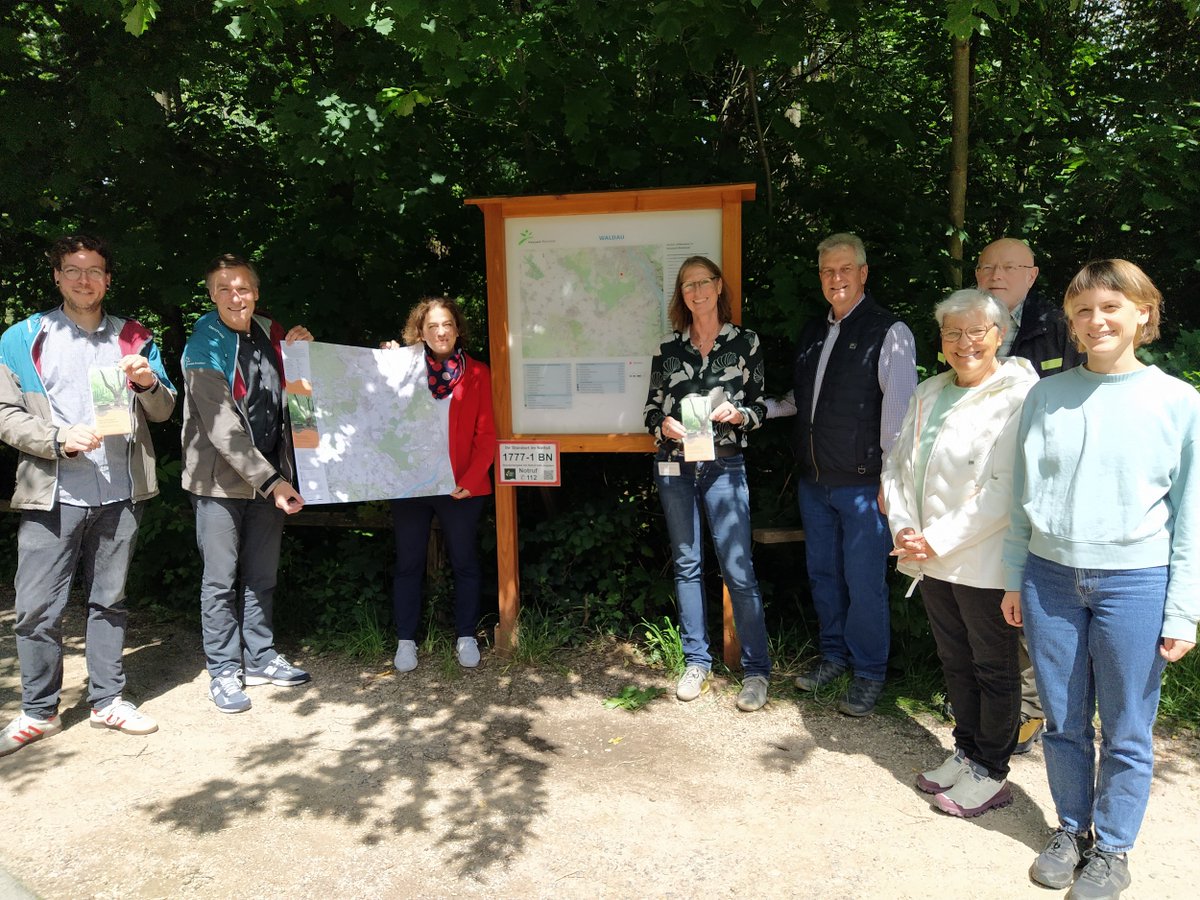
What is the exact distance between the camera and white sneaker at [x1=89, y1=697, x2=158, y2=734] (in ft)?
14.1

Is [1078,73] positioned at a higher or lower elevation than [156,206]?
higher

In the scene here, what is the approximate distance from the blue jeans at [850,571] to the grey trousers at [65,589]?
3.28m

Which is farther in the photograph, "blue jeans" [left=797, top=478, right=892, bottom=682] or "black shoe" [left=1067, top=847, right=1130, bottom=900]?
"blue jeans" [left=797, top=478, right=892, bottom=682]

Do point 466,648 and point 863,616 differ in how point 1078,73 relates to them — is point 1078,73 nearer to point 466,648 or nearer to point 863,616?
point 863,616

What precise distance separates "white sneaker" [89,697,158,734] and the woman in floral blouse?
2556 mm

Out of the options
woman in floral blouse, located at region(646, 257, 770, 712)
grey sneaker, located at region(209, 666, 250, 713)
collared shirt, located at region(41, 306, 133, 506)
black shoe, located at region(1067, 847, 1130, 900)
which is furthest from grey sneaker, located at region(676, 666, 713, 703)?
collared shirt, located at region(41, 306, 133, 506)

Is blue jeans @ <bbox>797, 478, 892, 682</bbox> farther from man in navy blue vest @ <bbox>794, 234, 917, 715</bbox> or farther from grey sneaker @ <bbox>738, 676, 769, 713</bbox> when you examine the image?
grey sneaker @ <bbox>738, 676, 769, 713</bbox>

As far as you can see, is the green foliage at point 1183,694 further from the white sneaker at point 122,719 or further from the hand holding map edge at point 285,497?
the white sneaker at point 122,719

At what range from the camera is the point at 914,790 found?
370 centimetres

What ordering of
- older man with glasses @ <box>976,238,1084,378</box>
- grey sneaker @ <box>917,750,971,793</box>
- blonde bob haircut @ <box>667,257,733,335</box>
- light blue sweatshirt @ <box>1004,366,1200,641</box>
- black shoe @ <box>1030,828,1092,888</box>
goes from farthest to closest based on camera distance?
blonde bob haircut @ <box>667,257,733,335</box> → older man with glasses @ <box>976,238,1084,378</box> → grey sneaker @ <box>917,750,971,793</box> → black shoe @ <box>1030,828,1092,888</box> → light blue sweatshirt @ <box>1004,366,1200,641</box>

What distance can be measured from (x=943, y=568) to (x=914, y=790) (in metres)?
0.99

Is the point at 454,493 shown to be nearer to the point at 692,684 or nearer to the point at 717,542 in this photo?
the point at 717,542

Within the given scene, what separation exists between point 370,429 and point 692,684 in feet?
7.03

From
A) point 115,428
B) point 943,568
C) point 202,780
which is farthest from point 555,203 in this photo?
point 202,780
